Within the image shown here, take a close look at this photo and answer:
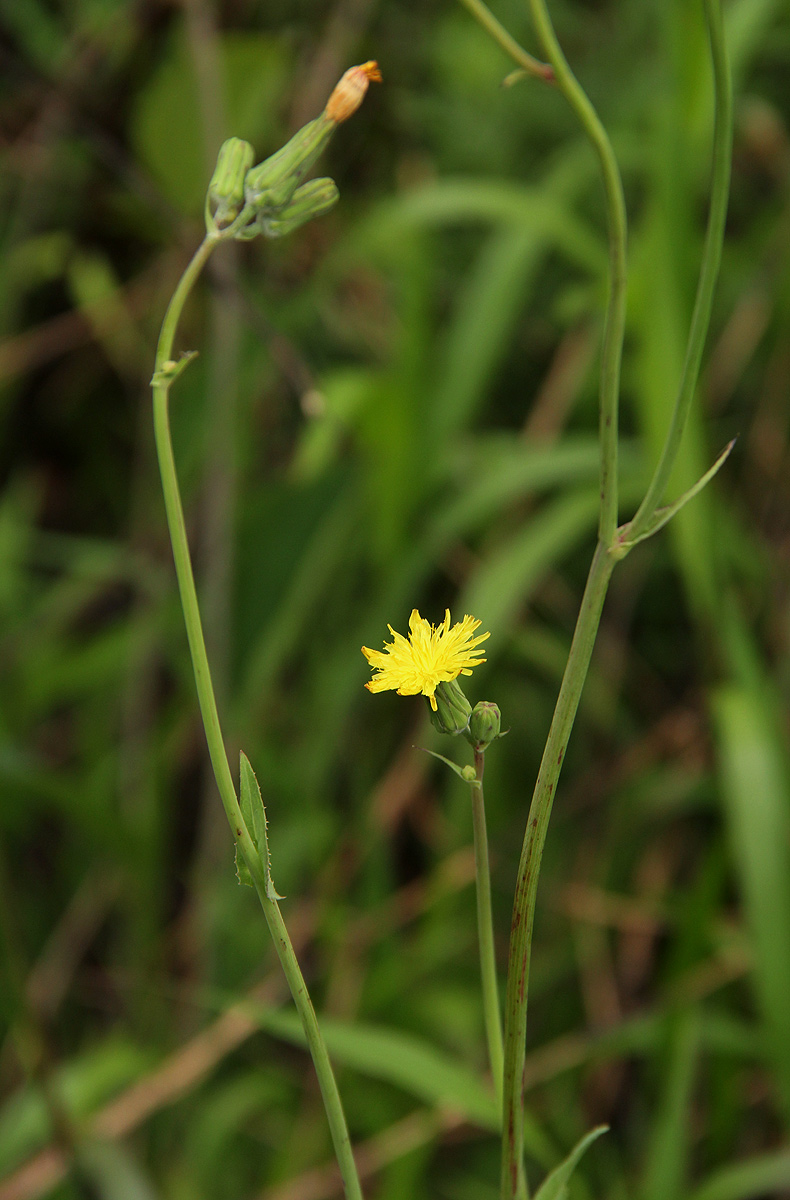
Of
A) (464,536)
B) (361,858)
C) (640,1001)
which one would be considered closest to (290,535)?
(464,536)

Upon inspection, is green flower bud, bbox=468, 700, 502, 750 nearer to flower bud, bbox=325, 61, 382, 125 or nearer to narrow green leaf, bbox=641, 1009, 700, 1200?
flower bud, bbox=325, 61, 382, 125

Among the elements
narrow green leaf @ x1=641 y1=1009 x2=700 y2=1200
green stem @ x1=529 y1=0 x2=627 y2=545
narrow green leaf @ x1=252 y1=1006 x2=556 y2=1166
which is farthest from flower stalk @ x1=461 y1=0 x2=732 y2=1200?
narrow green leaf @ x1=641 y1=1009 x2=700 y2=1200

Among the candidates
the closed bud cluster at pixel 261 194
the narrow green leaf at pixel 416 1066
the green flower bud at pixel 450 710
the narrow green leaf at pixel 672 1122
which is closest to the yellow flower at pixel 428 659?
the green flower bud at pixel 450 710

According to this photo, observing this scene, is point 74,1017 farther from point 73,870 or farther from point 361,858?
point 361,858

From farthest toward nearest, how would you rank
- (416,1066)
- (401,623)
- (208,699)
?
(401,623), (416,1066), (208,699)

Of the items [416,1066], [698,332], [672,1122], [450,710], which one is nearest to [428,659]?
[450,710]

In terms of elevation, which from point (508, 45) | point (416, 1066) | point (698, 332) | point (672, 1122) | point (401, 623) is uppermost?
point (401, 623)

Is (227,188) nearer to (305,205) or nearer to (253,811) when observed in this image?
(305,205)
